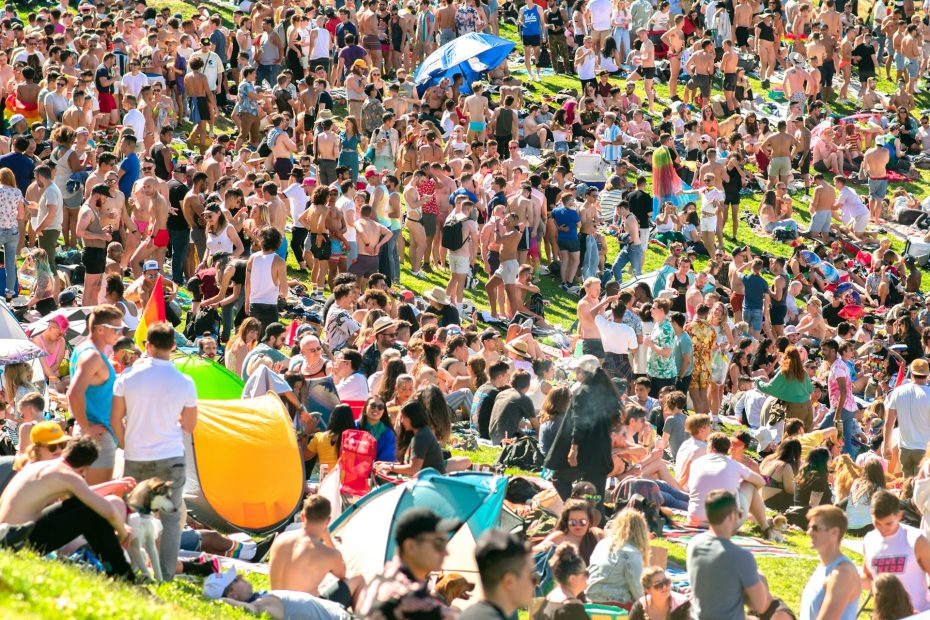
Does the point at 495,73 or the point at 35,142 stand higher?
the point at 35,142

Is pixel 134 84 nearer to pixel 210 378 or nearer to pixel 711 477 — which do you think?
pixel 210 378

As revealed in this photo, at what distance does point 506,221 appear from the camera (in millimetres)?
19219

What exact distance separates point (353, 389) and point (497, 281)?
23.1 feet

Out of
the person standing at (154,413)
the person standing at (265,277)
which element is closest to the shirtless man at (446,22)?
the person standing at (265,277)

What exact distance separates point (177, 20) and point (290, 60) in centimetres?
249

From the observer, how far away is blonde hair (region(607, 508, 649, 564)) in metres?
9.30

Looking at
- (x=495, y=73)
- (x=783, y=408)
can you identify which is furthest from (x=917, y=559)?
(x=495, y=73)

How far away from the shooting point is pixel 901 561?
29.6ft

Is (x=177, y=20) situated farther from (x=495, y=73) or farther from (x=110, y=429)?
(x=110, y=429)

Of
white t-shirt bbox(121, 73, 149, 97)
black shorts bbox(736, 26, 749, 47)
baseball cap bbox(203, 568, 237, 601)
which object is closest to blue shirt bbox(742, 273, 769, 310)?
white t-shirt bbox(121, 73, 149, 97)

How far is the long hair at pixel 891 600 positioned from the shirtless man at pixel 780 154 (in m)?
18.8

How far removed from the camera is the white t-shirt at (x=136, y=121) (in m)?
20.9

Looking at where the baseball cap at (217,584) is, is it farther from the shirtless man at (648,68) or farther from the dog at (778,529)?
the shirtless man at (648,68)

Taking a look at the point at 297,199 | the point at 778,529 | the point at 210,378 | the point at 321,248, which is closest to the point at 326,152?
the point at 297,199
